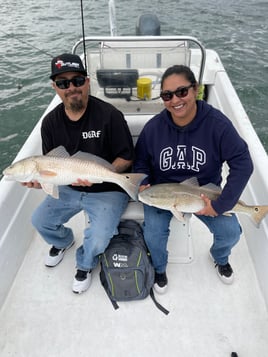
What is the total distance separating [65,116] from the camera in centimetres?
278

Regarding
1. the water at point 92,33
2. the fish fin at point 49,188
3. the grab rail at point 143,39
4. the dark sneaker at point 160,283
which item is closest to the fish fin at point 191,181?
the dark sneaker at point 160,283

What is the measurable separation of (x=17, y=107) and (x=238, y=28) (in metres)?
8.02

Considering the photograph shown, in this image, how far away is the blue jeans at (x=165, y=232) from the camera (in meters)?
2.61

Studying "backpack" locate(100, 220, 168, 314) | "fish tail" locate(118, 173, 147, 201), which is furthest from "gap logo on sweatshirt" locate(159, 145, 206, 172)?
"backpack" locate(100, 220, 168, 314)

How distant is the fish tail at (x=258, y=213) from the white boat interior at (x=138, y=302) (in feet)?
1.05

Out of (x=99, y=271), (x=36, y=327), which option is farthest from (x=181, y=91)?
(x=36, y=327)

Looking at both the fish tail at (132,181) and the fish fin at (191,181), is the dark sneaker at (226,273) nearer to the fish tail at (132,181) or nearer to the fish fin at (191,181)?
the fish fin at (191,181)

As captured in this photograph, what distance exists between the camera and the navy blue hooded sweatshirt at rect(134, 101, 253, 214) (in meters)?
2.40

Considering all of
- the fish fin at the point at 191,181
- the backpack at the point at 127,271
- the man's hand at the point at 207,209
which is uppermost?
the fish fin at the point at 191,181

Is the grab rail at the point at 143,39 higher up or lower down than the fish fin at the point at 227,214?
higher up

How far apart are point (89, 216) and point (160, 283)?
0.82 metres

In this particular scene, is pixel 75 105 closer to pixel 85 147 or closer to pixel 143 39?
pixel 85 147

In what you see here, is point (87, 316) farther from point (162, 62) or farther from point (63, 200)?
point (162, 62)

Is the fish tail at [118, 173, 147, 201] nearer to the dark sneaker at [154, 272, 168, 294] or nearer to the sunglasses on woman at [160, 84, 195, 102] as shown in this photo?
the sunglasses on woman at [160, 84, 195, 102]
